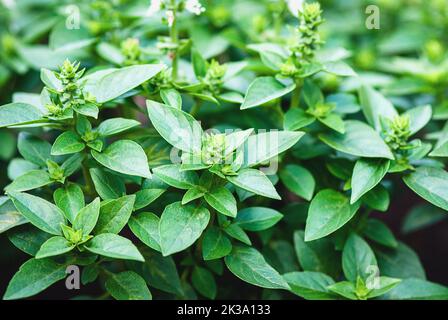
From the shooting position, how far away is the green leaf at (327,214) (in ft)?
4.46

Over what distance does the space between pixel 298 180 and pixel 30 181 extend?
76 centimetres

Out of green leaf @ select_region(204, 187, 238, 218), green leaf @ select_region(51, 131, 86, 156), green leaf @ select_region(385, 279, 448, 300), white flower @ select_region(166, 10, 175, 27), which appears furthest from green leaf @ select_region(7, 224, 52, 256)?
green leaf @ select_region(385, 279, 448, 300)

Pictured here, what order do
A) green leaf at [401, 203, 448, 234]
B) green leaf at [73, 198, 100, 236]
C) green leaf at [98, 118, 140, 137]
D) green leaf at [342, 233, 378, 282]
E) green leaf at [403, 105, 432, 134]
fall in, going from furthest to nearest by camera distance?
green leaf at [401, 203, 448, 234]
green leaf at [403, 105, 432, 134]
green leaf at [342, 233, 378, 282]
green leaf at [98, 118, 140, 137]
green leaf at [73, 198, 100, 236]

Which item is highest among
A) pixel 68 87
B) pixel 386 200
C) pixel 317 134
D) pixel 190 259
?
pixel 68 87

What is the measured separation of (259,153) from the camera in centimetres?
131

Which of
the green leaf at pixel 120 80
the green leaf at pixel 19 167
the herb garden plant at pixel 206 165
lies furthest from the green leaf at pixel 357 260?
the green leaf at pixel 19 167

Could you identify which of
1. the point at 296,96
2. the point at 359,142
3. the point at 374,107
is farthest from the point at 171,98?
the point at 374,107

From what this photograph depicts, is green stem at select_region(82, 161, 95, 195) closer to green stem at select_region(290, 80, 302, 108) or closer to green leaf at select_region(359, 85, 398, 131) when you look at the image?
green stem at select_region(290, 80, 302, 108)

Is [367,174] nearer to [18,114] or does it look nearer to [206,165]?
[206,165]

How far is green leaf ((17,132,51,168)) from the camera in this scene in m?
1.46

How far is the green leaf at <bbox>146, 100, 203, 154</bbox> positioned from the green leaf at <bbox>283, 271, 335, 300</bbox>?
0.45 m
